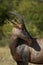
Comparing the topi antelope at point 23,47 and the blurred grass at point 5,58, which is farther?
the blurred grass at point 5,58

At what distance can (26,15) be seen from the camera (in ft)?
59.8

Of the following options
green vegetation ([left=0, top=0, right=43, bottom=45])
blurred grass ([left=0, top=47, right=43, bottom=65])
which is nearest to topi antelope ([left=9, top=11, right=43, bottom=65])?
blurred grass ([left=0, top=47, right=43, bottom=65])

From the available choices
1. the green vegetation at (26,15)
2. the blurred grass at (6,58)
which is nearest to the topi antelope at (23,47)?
the blurred grass at (6,58)

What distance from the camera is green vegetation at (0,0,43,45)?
1667 cm

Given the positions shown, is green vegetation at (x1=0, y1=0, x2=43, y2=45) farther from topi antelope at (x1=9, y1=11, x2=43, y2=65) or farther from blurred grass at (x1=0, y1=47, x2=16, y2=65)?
topi antelope at (x1=9, y1=11, x2=43, y2=65)

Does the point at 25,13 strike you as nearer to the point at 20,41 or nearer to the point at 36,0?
the point at 36,0

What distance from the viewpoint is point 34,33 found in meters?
16.7

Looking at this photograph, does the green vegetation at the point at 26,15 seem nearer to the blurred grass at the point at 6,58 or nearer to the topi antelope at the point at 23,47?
the blurred grass at the point at 6,58

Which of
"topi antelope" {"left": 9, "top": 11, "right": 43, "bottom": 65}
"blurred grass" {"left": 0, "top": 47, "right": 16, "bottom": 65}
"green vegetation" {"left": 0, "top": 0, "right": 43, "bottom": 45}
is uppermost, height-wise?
"topi antelope" {"left": 9, "top": 11, "right": 43, "bottom": 65}

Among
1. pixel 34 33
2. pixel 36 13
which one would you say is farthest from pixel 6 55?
pixel 36 13

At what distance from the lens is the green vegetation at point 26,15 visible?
16.7m

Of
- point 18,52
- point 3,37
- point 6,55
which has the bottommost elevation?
point 3,37

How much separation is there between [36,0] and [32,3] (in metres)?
1.04

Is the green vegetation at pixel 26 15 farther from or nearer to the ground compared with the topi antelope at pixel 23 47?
nearer to the ground
